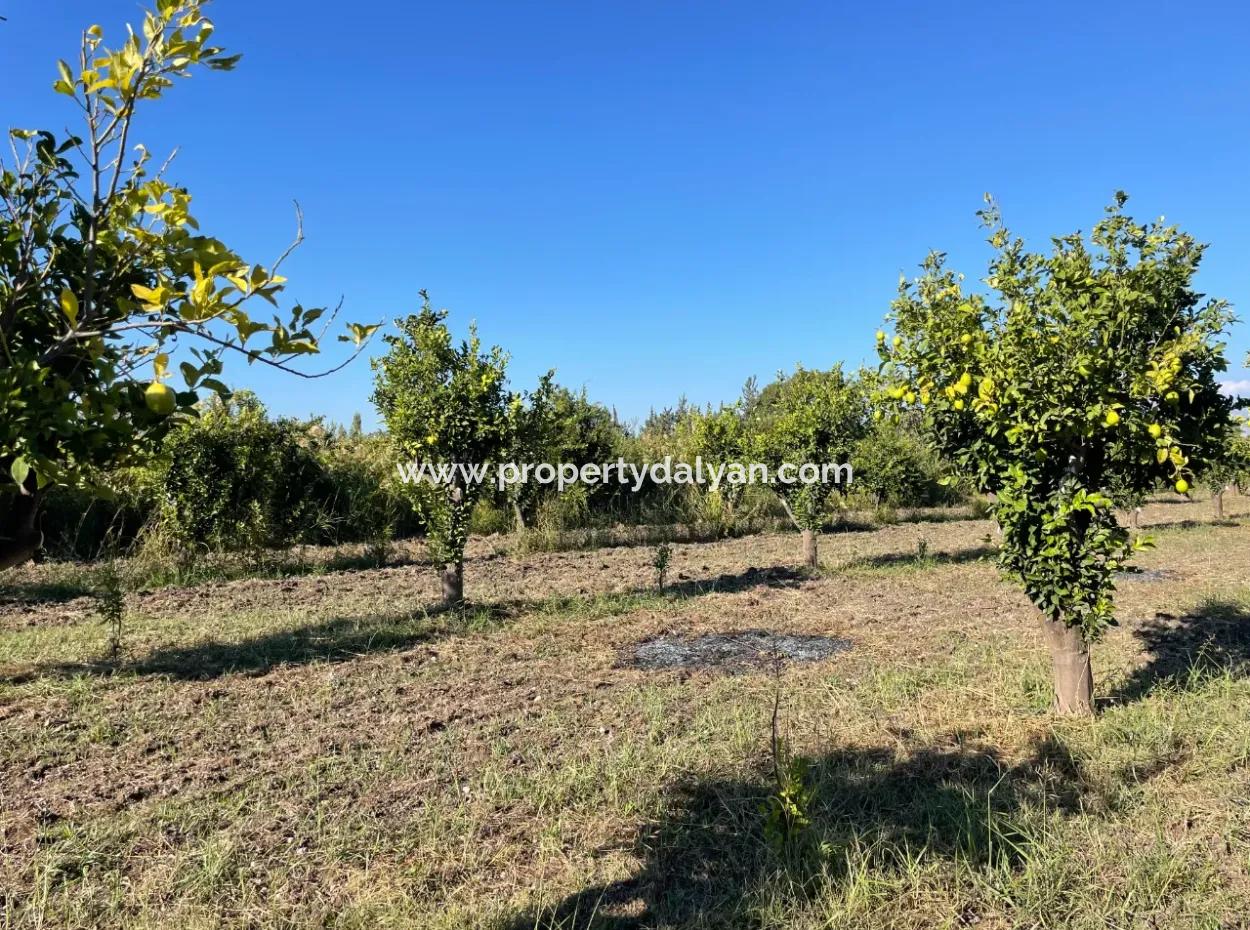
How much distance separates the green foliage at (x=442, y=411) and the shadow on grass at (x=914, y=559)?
5550 mm

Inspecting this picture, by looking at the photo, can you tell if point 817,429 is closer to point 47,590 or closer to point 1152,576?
point 1152,576

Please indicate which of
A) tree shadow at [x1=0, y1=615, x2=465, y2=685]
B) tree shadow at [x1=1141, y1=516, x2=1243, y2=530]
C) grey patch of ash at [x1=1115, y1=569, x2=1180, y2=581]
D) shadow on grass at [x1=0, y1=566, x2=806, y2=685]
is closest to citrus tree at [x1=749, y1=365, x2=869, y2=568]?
shadow on grass at [x1=0, y1=566, x2=806, y2=685]

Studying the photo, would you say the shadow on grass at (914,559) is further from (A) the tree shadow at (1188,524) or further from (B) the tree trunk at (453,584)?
(A) the tree shadow at (1188,524)

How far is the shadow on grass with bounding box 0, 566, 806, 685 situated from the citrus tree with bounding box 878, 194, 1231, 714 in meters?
4.27

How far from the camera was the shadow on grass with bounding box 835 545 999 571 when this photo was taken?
1052 cm

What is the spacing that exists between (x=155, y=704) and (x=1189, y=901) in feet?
17.7

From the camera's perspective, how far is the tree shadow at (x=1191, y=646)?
4961 millimetres

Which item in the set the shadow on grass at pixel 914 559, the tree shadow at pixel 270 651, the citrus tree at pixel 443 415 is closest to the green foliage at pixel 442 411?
the citrus tree at pixel 443 415

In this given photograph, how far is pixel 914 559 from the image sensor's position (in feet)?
37.0

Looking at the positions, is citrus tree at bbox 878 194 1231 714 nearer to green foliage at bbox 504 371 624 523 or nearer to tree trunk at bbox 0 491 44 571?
tree trunk at bbox 0 491 44 571

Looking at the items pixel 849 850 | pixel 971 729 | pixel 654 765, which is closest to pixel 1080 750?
pixel 971 729

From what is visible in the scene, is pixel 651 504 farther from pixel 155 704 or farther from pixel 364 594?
pixel 155 704

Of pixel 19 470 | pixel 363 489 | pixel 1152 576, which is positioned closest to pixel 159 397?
pixel 19 470

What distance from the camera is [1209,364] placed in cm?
403
